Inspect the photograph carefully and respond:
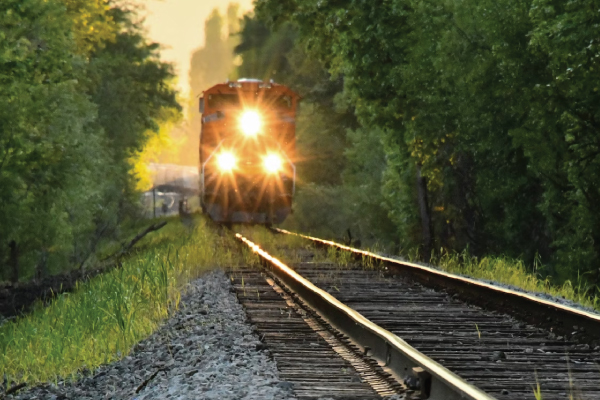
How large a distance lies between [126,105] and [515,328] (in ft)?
120

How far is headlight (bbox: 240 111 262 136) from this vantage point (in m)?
25.4

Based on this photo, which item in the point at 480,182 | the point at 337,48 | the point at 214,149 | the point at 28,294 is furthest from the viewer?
the point at 214,149

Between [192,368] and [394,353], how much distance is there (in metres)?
1.35

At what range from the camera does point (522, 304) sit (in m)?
7.59

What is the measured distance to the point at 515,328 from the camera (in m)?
7.06

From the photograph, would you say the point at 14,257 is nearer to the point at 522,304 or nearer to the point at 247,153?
the point at 247,153

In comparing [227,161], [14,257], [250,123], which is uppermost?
[250,123]

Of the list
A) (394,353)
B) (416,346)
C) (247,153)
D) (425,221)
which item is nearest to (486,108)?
(425,221)

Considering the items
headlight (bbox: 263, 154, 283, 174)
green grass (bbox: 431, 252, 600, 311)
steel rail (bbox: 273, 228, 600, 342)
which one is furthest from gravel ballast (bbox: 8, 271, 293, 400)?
headlight (bbox: 263, 154, 283, 174)

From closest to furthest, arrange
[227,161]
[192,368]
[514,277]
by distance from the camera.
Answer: [192,368]
[514,277]
[227,161]

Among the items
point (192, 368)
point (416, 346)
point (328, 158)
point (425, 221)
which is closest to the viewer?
point (192, 368)

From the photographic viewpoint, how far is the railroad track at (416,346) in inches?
187

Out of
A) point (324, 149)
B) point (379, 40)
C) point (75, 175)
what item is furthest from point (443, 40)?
point (324, 149)

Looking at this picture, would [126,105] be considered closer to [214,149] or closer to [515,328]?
[214,149]
